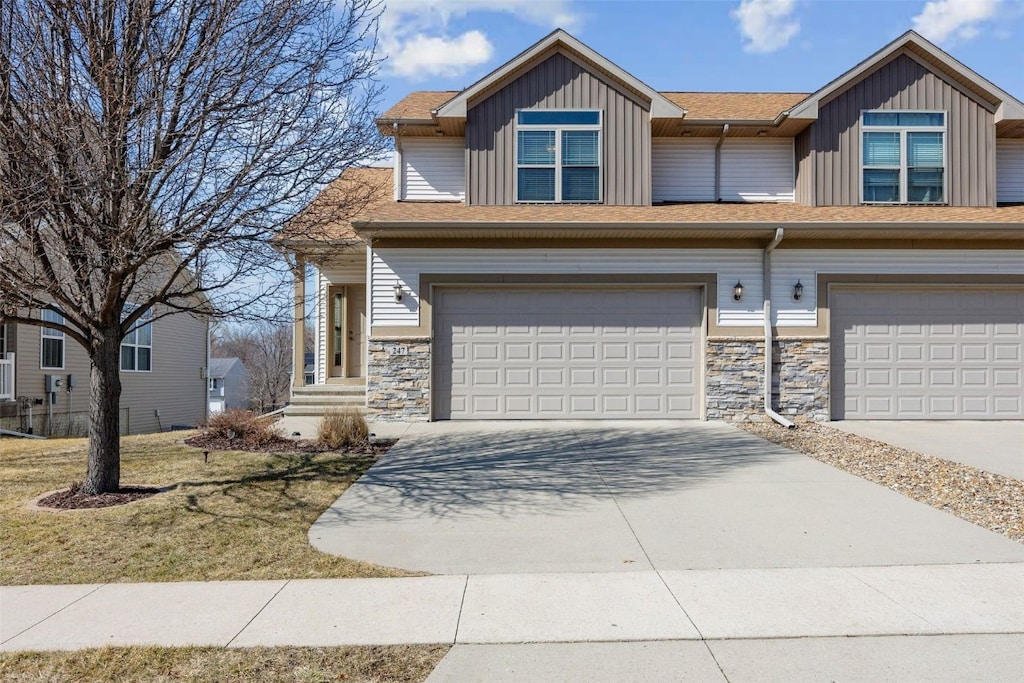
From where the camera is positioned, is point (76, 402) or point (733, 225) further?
point (76, 402)

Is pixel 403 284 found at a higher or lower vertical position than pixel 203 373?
higher

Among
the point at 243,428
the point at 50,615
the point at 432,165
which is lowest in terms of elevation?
the point at 50,615

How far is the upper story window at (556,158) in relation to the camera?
13.3 meters

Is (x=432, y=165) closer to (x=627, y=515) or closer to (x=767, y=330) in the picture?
(x=767, y=330)

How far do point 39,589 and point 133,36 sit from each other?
4.79 metres

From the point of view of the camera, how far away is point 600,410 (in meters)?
12.7

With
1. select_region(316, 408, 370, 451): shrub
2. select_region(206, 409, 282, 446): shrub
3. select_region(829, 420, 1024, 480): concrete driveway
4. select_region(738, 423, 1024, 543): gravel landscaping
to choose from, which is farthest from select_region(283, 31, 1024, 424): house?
select_region(206, 409, 282, 446): shrub

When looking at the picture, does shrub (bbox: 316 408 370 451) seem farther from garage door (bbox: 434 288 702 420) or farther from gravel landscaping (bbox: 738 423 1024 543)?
gravel landscaping (bbox: 738 423 1024 543)

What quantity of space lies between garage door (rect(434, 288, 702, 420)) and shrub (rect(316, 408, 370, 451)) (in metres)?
2.55

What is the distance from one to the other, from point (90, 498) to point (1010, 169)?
55.3 feet

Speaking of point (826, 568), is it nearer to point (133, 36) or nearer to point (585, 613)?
point (585, 613)

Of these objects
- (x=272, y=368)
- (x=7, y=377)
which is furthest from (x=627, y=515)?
(x=272, y=368)

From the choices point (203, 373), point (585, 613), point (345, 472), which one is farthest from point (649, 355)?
point (203, 373)

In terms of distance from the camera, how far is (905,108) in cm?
1344
